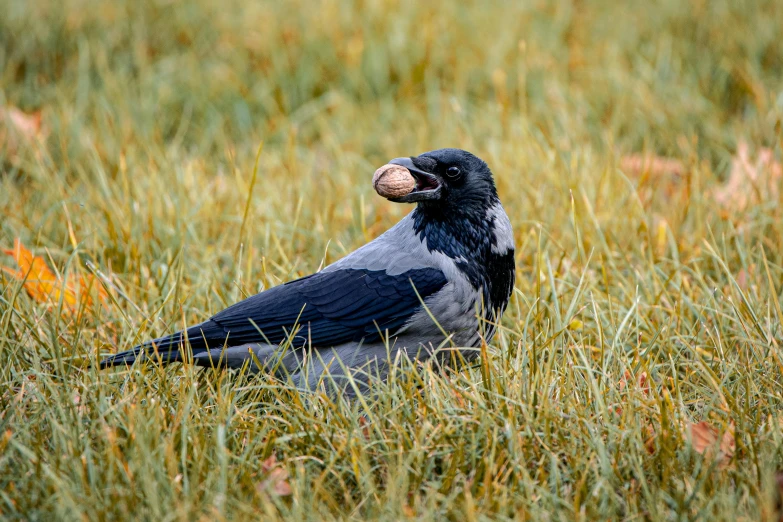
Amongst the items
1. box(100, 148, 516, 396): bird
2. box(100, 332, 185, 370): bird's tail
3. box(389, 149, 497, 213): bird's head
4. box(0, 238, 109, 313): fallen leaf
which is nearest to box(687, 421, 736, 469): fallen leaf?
box(100, 148, 516, 396): bird

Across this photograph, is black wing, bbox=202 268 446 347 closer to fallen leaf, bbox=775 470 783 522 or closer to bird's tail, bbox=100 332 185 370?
bird's tail, bbox=100 332 185 370

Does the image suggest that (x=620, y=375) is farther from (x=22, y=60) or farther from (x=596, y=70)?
(x=22, y=60)

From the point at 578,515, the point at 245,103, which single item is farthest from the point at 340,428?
the point at 245,103

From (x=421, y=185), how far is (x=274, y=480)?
117cm

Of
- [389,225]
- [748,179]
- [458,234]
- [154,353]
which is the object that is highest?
[458,234]

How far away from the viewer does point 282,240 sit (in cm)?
367

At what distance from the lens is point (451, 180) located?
2.81 meters

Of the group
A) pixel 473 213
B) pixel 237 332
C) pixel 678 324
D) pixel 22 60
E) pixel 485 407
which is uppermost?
pixel 22 60

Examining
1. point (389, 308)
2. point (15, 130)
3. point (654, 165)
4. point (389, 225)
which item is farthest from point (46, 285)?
point (654, 165)

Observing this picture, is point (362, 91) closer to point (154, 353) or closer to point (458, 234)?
point (458, 234)

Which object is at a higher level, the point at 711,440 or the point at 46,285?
the point at 46,285

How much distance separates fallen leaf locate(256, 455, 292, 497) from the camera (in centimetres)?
205

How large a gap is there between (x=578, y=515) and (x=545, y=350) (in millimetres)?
810

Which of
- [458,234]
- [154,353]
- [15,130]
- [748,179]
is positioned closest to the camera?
[154,353]
